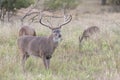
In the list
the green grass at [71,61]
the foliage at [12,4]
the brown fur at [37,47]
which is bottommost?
the green grass at [71,61]

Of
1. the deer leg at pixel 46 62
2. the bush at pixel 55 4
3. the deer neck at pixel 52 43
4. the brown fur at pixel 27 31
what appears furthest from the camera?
the bush at pixel 55 4

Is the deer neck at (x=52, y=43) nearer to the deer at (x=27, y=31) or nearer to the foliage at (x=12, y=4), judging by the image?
the deer at (x=27, y=31)

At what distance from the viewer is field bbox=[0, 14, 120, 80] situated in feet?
24.2

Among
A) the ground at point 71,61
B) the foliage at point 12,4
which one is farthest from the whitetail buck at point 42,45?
the foliage at point 12,4

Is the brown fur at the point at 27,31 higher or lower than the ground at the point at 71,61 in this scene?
higher

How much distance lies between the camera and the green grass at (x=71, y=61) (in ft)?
24.2

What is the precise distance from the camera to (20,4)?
2934cm

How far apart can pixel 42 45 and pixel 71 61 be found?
2.74 feet

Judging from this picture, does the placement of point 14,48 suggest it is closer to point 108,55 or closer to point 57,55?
point 57,55

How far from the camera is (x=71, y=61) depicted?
352 inches

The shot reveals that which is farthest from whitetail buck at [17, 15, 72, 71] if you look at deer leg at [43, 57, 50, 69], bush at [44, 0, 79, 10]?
bush at [44, 0, 79, 10]

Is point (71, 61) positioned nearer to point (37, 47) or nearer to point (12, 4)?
point (37, 47)

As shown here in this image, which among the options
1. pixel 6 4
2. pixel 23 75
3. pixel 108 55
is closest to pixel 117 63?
pixel 108 55

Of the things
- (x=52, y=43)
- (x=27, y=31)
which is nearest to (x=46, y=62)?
(x=52, y=43)
